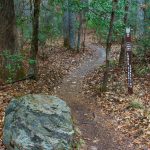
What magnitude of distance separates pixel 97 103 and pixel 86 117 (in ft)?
4.15

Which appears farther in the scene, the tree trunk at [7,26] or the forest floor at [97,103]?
the tree trunk at [7,26]

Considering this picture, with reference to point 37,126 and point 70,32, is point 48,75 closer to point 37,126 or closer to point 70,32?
point 37,126

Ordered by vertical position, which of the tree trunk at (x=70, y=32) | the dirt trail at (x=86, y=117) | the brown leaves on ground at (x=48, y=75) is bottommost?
the dirt trail at (x=86, y=117)

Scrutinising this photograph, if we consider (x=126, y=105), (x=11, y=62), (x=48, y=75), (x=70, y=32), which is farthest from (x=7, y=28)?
(x=70, y=32)

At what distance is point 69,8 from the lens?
12.1 metres

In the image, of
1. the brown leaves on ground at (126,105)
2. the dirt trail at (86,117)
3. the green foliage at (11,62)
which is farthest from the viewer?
the green foliage at (11,62)

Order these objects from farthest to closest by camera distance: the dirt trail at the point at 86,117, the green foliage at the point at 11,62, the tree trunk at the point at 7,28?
the tree trunk at the point at 7,28
the green foliage at the point at 11,62
the dirt trail at the point at 86,117

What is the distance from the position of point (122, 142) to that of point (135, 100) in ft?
7.79

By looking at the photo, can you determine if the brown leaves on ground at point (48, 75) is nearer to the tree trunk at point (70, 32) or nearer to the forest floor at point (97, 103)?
the forest floor at point (97, 103)

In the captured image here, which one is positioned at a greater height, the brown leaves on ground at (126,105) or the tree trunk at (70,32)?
the tree trunk at (70,32)

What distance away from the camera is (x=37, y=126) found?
7.19 m

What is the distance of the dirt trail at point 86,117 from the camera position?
8109mm

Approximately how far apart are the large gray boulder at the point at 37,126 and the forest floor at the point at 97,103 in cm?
52

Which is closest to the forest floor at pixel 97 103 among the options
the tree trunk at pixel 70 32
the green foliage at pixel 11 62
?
the green foliage at pixel 11 62
